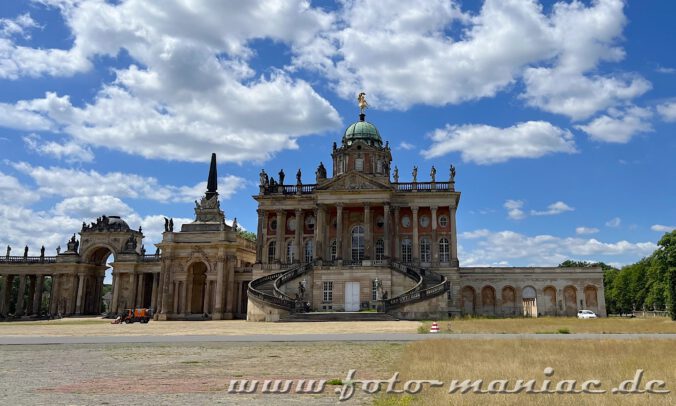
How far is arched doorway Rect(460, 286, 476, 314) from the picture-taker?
66.5 m

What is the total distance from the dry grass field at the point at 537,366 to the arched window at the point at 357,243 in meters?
42.1

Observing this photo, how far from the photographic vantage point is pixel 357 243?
63.0 meters

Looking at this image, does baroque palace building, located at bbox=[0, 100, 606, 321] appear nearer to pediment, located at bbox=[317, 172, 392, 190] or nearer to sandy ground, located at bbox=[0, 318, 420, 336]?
pediment, located at bbox=[317, 172, 392, 190]

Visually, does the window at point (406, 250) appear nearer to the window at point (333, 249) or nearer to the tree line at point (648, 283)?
the window at point (333, 249)

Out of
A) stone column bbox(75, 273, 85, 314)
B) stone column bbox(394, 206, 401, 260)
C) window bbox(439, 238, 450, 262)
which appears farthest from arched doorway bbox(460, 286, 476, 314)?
stone column bbox(75, 273, 85, 314)

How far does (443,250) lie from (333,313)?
66.7 feet

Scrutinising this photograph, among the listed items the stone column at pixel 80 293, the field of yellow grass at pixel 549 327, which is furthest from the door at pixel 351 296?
the stone column at pixel 80 293

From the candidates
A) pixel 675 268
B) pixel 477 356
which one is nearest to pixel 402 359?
pixel 477 356

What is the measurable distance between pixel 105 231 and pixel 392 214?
46.8m

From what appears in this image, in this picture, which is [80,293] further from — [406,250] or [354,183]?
[406,250]

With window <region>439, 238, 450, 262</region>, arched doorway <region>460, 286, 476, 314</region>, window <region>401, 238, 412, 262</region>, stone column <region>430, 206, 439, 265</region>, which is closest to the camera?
stone column <region>430, 206, 439, 265</region>

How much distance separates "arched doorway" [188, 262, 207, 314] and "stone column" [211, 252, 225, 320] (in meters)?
4.61

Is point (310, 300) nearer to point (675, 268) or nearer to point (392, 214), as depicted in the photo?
point (392, 214)

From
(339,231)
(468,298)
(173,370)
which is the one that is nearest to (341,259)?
(339,231)
